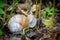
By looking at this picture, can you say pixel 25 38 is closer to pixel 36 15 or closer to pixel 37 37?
pixel 37 37

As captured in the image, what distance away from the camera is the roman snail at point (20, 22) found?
1549 millimetres

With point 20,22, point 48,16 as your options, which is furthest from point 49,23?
point 20,22

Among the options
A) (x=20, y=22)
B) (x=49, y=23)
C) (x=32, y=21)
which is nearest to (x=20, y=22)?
(x=20, y=22)

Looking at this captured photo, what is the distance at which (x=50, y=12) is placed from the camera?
159 centimetres

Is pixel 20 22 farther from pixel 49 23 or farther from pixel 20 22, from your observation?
pixel 49 23

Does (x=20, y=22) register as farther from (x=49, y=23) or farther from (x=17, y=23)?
(x=49, y=23)

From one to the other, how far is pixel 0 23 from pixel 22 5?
12.1 inches

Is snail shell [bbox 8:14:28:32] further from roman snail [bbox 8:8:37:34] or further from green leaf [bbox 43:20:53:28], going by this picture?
green leaf [bbox 43:20:53:28]

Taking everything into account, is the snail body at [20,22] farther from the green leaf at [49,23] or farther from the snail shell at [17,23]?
the green leaf at [49,23]

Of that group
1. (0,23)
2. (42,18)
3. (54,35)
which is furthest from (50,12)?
(0,23)

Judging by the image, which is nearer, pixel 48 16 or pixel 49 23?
pixel 49 23

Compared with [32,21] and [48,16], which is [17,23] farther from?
[48,16]

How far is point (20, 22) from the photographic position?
1.58m

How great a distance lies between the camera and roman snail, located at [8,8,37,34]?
1.55 m
